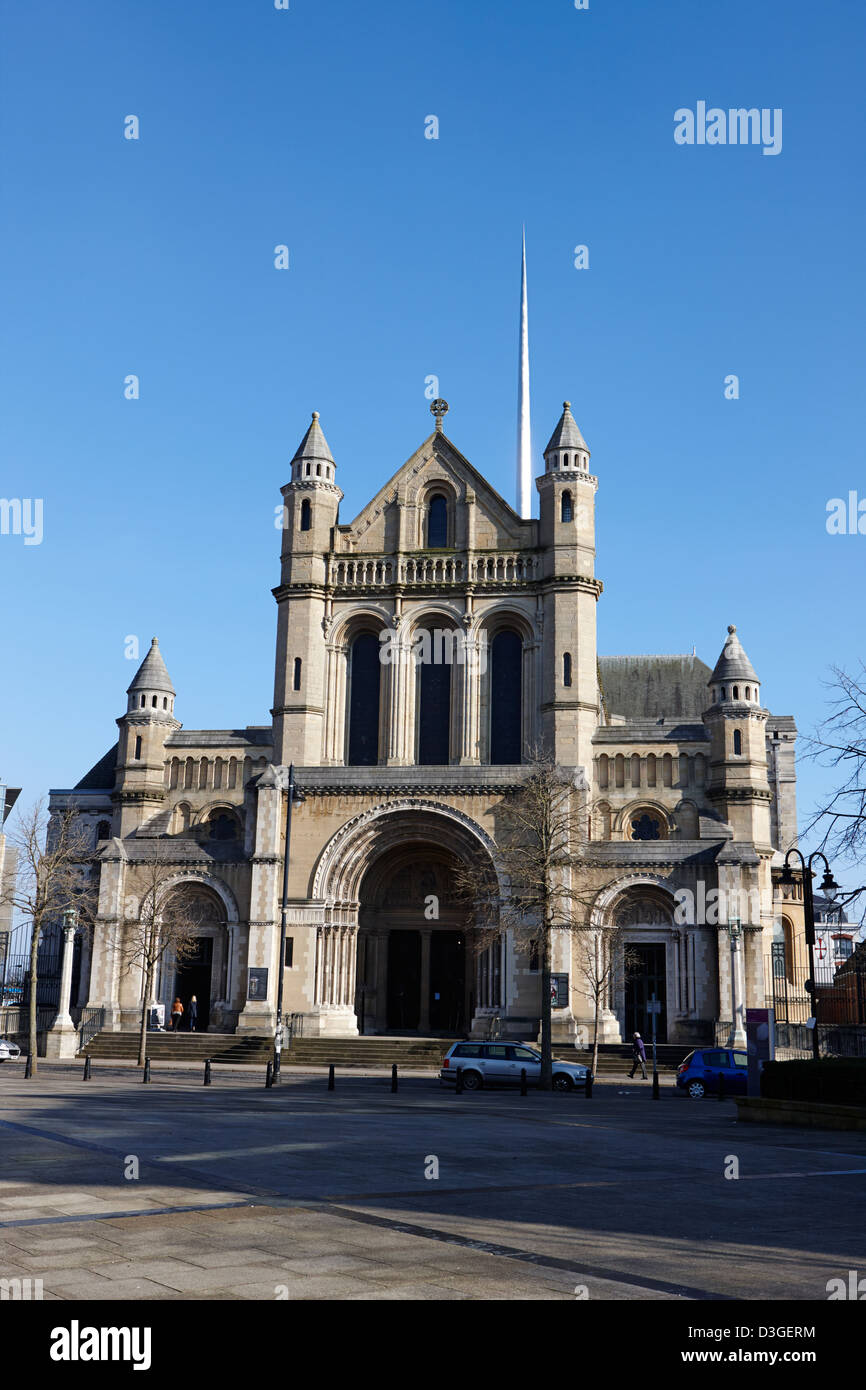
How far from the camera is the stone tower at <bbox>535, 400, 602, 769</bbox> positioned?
47.8 metres

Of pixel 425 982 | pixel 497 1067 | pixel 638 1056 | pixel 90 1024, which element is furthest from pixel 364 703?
pixel 497 1067

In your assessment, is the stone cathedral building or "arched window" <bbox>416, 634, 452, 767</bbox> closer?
the stone cathedral building

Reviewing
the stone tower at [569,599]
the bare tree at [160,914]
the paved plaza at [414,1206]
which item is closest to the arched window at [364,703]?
the stone tower at [569,599]

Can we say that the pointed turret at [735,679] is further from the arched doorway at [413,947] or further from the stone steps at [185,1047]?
the stone steps at [185,1047]

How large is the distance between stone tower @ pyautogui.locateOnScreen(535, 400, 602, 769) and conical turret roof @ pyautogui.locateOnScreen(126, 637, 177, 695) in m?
17.1

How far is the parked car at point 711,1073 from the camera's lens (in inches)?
1310

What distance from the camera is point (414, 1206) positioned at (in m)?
12.2

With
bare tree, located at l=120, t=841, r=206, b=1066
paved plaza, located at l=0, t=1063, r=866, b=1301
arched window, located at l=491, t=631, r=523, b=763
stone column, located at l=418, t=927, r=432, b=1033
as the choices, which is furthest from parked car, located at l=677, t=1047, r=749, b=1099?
bare tree, located at l=120, t=841, r=206, b=1066

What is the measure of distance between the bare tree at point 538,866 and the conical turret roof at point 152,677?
16680 mm

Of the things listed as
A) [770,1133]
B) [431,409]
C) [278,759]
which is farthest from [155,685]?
[770,1133]

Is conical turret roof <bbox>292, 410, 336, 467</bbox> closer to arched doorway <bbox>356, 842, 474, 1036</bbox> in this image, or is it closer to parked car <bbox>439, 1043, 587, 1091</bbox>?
arched doorway <bbox>356, 842, 474, 1036</bbox>

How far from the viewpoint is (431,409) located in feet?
176

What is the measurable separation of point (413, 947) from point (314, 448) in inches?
828
